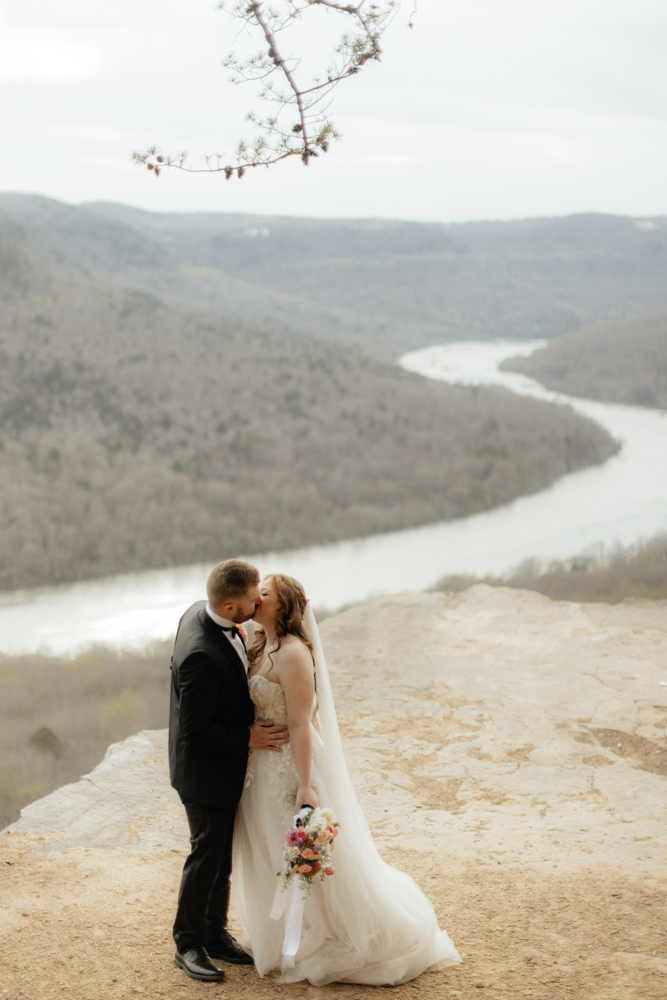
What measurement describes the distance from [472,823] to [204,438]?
23488 mm

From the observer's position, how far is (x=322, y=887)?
10.5 feet

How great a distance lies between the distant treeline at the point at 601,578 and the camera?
12625 mm

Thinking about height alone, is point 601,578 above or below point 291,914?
below

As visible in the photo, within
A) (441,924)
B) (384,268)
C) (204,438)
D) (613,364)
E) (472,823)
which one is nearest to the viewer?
(441,924)

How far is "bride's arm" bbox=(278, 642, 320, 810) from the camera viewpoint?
304 cm

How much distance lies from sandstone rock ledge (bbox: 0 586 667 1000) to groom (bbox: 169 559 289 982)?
0.25m

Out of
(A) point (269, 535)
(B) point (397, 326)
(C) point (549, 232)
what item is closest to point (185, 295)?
(B) point (397, 326)

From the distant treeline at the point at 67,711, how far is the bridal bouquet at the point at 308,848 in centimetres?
587

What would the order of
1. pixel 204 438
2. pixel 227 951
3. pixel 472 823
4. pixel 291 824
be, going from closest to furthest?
pixel 291 824 → pixel 227 951 → pixel 472 823 → pixel 204 438

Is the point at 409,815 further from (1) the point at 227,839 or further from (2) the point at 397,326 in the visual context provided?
(2) the point at 397,326

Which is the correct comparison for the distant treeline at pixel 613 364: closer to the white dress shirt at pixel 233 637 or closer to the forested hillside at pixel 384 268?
the forested hillside at pixel 384 268

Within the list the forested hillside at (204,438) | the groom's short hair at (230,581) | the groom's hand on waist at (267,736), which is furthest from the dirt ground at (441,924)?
the forested hillside at (204,438)

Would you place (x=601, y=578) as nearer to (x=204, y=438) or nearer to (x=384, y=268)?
(x=204, y=438)

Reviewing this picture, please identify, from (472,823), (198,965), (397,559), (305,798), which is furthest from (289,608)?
(397,559)
